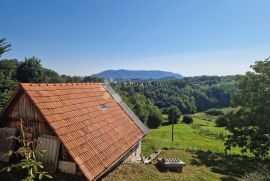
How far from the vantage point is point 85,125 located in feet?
48.6

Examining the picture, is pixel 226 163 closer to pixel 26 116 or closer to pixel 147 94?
pixel 26 116

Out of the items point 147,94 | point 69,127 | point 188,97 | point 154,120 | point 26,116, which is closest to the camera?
point 69,127

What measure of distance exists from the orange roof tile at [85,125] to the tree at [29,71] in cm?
3135

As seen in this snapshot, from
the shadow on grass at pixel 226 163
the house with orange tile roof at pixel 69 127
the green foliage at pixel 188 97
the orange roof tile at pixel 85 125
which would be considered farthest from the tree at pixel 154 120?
the house with orange tile roof at pixel 69 127

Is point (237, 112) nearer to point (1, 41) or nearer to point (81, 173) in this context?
point (81, 173)

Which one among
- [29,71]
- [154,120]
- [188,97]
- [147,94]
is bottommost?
[154,120]

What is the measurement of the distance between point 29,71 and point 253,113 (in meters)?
36.4

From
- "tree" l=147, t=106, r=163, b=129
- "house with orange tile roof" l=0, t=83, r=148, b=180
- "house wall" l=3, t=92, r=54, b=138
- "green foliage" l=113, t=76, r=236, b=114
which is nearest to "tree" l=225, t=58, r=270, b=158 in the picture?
"house with orange tile roof" l=0, t=83, r=148, b=180

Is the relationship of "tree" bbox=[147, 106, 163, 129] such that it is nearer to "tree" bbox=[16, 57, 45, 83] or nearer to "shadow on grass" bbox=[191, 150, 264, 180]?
"tree" bbox=[16, 57, 45, 83]

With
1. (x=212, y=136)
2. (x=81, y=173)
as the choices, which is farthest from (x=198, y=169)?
(x=212, y=136)

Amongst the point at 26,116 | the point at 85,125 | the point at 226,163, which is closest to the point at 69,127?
the point at 85,125

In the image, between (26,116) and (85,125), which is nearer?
(26,116)

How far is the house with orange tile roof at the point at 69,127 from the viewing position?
12672mm

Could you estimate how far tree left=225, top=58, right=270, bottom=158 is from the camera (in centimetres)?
2397
